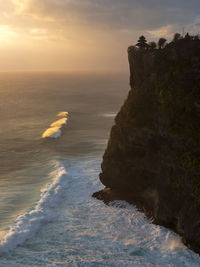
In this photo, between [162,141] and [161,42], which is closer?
[162,141]

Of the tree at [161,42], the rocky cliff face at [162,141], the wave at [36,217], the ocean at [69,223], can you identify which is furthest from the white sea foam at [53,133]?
the tree at [161,42]

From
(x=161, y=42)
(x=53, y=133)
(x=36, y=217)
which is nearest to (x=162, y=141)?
(x=161, y=42)

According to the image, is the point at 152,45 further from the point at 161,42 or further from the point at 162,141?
the point at 162,141

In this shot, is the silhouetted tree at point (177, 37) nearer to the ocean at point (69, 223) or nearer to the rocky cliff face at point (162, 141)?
the rocky cliff face at point (162, 141)

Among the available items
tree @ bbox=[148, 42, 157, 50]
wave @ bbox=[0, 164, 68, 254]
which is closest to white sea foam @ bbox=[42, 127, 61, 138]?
wave @ bbox=[0, 164, 68, 254]

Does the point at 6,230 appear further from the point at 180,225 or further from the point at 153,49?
the point at 153,49

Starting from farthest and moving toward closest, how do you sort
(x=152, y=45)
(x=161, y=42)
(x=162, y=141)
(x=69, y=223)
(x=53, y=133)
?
(x=53, y=133) < (x=152, y=45) < (x=161, y=42) < (x=69, y=223) < (x=162, y=141)

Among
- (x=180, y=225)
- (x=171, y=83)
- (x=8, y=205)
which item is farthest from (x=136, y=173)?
(x=8, y=205)
